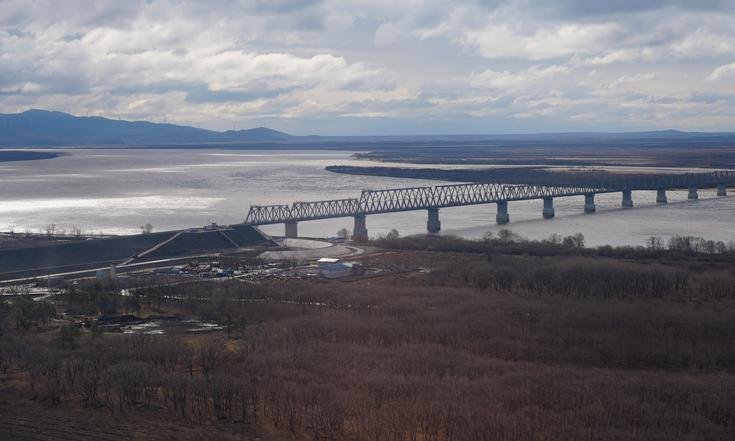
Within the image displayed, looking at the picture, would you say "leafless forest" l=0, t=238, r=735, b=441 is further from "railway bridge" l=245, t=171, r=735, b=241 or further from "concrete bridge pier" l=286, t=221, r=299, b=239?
"railway bridge" l=245, t=171, r=735, b=241

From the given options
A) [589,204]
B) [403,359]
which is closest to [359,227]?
[589,204]

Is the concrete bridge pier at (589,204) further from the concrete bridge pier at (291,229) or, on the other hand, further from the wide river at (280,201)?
the concrete bridge pier at (291,229)

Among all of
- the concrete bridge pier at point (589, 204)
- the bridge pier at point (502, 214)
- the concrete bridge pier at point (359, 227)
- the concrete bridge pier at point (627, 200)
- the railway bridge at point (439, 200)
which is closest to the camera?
the railway bridge at point (439, 200)

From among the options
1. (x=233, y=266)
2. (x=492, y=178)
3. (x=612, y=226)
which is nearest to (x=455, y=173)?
(x=492, y=178)

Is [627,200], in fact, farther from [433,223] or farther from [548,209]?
[433,223]

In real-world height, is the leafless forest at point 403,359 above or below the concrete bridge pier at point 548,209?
below

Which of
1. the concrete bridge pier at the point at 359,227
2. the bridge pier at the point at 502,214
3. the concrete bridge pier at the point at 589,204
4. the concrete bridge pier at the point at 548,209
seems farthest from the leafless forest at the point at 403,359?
the concrete bridge pier at the point at 589,204

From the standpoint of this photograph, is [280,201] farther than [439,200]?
Yes
